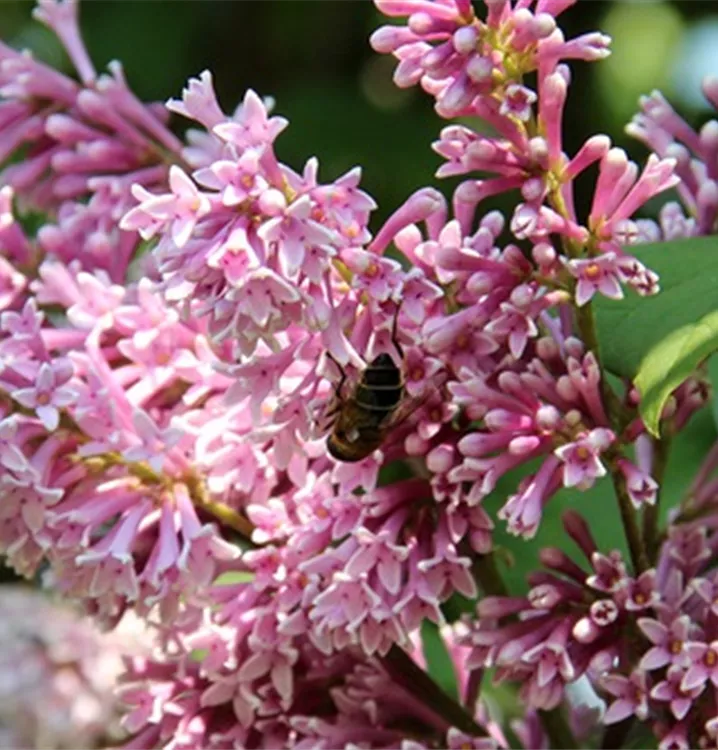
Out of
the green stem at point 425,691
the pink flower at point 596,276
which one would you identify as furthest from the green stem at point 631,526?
the green stem at point 425,691

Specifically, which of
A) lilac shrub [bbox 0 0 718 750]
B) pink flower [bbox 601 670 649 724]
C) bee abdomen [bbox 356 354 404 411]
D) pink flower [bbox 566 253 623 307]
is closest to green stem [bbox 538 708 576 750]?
lilac shrub [bbox 0 0 718 750]

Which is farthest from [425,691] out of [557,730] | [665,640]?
[665,640]

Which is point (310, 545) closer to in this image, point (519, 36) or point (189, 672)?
point (189, 672)

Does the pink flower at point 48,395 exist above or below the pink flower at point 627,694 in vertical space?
above

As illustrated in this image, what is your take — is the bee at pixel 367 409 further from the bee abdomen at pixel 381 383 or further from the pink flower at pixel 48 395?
the pink flower at pixel 48 395

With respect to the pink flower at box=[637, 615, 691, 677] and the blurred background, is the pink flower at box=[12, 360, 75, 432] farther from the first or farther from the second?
the blurred background

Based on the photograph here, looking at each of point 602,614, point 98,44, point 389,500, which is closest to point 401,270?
point 389,500

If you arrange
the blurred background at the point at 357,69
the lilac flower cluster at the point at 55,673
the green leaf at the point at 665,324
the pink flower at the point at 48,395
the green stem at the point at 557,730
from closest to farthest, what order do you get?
1. the green leaf at the point at 665,324
2. the pink flower at the point at 48,395
3. the green stem at the point at 557,730
4. the lilac flower cluster at the point at 55,673
5. the blurred background at the point at 357,69

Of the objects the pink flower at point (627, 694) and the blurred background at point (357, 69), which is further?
the blurred background at point (357, 69)
